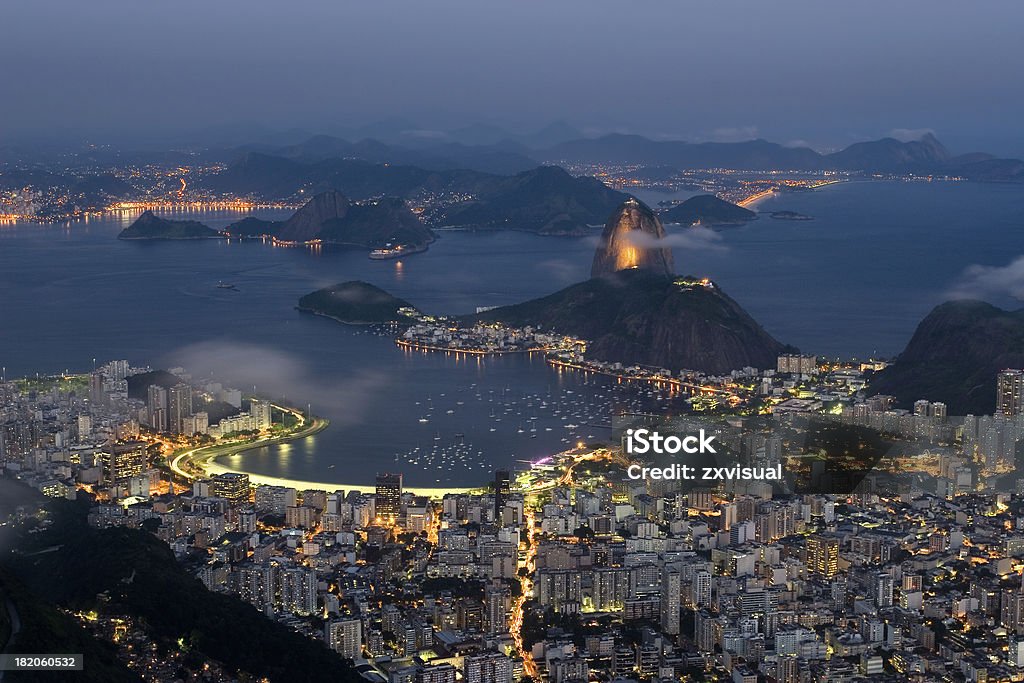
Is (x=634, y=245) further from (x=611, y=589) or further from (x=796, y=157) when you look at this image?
(x=796, y=157)

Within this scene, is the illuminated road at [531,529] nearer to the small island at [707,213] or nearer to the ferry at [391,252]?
the ferry at [391,252]

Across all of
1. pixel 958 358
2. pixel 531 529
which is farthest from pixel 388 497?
pixel 958 358

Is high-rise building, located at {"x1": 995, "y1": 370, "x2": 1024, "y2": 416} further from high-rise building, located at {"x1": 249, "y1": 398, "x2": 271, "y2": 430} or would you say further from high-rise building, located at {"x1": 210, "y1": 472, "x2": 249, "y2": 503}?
high-rise building, located at {"x1": 249, "y1": 398, "x2": 271, "y2": 430}

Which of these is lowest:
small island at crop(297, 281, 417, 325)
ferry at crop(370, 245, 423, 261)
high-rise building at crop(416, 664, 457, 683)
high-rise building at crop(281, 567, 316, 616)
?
high-rise building at crop(416, 664, 457, 683)

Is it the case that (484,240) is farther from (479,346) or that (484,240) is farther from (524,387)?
(524,387)

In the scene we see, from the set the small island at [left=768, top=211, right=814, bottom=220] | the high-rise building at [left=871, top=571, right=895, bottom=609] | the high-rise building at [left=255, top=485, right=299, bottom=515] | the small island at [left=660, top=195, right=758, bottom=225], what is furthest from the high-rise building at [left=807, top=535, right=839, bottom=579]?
the small island at [left=768, top=211, right=814, bottom=220]
